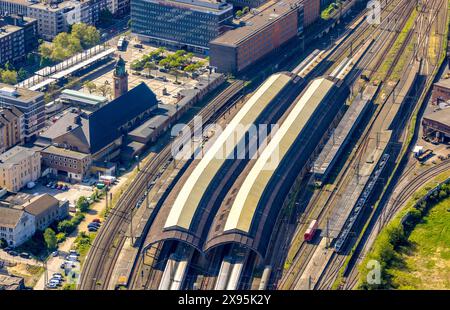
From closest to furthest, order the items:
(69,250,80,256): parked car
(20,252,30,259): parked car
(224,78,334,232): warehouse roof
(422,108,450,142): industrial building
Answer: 1. (20,252,30,259): parked car
2. (69,250,80,256): parked car
3. (224,78,334,232): warehouse roof
4. (422,108,450,142): industrial building

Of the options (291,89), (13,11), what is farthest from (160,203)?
(13,11)

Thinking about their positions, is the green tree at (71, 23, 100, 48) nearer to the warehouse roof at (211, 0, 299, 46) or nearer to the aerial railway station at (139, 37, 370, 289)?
the warehouse roof at (211, 0, 299, 46)

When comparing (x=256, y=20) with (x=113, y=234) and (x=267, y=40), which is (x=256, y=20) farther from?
(x=113, y=234)

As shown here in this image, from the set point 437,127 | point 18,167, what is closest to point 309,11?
point 437,127

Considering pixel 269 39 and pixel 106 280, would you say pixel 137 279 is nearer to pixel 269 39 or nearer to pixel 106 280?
pixel 106 280

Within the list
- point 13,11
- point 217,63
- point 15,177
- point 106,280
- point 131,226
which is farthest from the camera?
point 13,11

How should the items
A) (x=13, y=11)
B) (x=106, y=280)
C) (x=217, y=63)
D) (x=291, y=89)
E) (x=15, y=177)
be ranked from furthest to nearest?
1. (x=13, y=11)
2. (x=217, y=63)
3. (x=291, y=89)
4. (x=15, y=177)
5. (x=106, y=280)

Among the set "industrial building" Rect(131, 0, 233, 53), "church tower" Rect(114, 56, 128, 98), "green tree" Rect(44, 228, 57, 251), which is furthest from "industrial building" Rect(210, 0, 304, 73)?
"green tree" Rect(44, 228, 57, 251)
